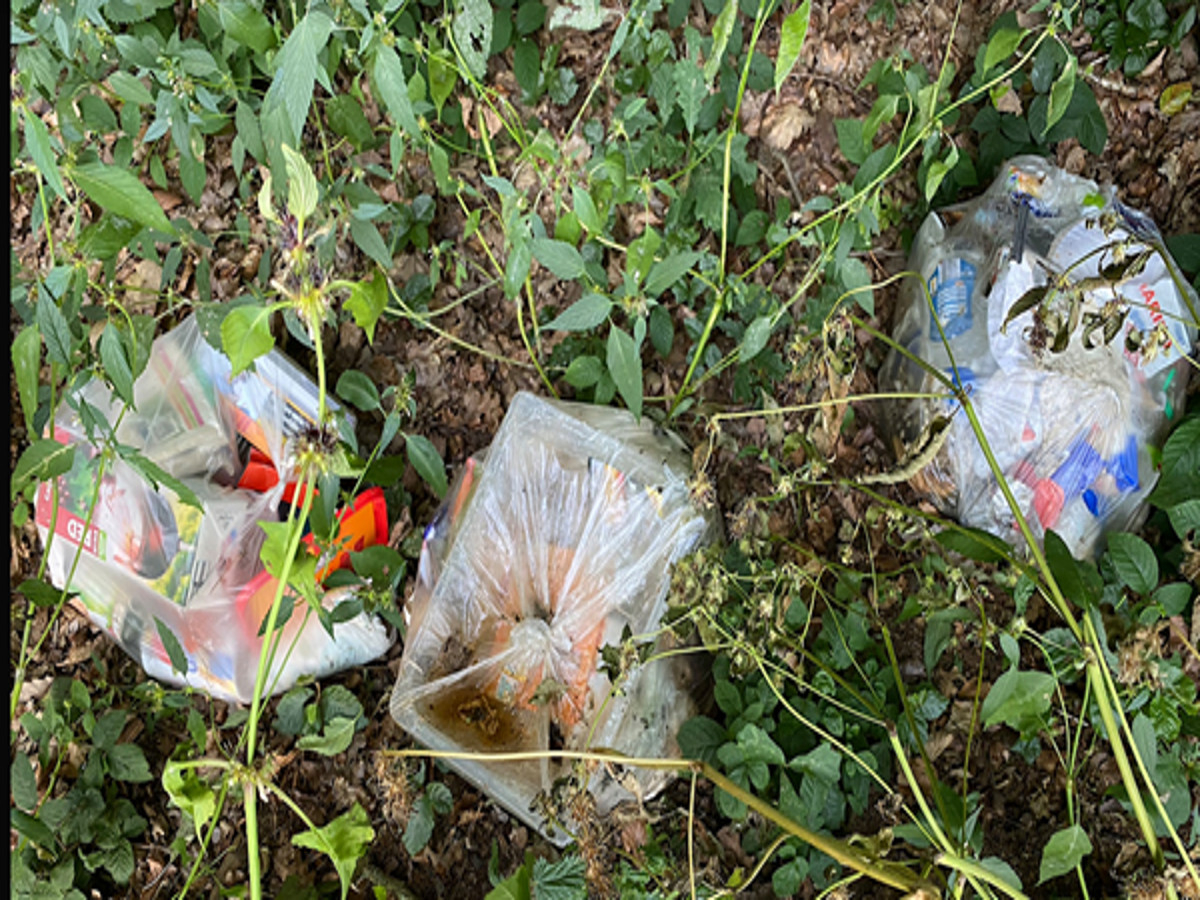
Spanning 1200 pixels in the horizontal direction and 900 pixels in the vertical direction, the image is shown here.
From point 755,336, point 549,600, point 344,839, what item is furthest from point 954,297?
point 344,839

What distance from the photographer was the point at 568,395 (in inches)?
67.1

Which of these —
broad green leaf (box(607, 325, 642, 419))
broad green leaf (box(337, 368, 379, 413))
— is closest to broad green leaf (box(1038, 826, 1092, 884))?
broad green leaf (box(607, 325, 642, 419))

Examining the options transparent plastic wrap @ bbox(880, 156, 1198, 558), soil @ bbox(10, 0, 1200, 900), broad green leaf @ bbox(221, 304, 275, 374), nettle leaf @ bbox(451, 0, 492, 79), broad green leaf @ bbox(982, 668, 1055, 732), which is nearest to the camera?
broad green leaf @ bbox(221, 304, 275, 374)

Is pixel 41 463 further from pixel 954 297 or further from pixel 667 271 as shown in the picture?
pixel 954 297

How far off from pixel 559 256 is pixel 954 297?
2.40ft

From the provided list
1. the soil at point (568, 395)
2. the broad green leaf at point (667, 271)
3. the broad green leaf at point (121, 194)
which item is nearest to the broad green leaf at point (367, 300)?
the broad green leaf at point (121, 194)

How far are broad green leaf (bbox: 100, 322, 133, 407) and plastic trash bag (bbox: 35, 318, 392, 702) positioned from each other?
46cm

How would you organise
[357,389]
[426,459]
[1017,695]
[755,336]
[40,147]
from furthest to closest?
1. [357,389]
2. [426,459]
3. [755,336]
4. [1017,695]
5. [40,147]

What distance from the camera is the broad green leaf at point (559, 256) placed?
44.0 inches

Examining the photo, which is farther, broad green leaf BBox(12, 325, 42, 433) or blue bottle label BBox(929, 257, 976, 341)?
blue bottle label BBox(929, 257, 976, 341)

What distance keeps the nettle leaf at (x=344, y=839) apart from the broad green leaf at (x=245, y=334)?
16.4 inches

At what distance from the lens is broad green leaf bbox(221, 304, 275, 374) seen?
0.68 meters

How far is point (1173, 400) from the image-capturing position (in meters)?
1.45

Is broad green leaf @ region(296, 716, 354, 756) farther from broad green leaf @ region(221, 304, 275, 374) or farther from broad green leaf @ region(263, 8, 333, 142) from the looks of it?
broad green leaf @ region(263, 8, 333, 142)
